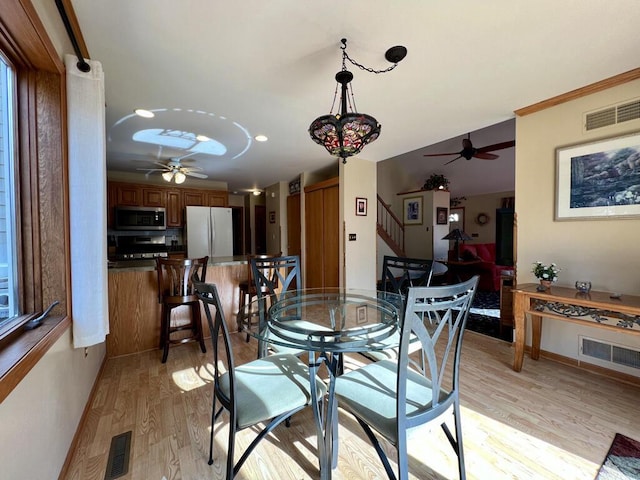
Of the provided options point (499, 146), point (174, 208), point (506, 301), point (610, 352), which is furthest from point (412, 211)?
point (174, 208)

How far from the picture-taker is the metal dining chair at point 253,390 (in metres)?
1.16

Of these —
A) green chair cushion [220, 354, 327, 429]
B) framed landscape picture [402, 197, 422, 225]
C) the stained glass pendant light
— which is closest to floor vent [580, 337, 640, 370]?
green chair cushion [220, 354, 327, 429]

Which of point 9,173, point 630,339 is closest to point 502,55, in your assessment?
point 630,339

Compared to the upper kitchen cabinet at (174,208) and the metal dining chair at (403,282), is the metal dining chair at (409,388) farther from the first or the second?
the upper kitchen cabinet at (174,208)

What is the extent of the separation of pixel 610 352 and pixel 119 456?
3.60m

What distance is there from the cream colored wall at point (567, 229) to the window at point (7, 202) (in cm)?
375

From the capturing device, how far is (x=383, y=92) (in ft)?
7.55

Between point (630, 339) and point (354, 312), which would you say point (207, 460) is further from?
point (630, 339)

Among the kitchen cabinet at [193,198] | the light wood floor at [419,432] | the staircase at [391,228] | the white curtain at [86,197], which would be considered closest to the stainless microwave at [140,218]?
the kitchen cabinet at [193,198]

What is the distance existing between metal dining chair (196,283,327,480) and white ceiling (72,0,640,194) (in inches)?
60.5

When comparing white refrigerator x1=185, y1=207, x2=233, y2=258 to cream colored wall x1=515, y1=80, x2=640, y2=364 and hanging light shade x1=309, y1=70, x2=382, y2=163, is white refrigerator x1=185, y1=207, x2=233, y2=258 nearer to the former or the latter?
hanging light shade x1=309, y1=70, x2=382, y2=163

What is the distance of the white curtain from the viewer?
1.43 m

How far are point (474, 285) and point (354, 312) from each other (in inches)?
41.9

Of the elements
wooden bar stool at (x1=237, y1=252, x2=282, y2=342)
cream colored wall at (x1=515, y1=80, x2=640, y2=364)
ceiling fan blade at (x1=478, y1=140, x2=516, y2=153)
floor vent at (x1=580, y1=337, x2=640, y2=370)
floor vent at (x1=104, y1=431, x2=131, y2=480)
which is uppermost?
ceiling fan blade at (x1=478, y1=140, x2=516, y2=153)
